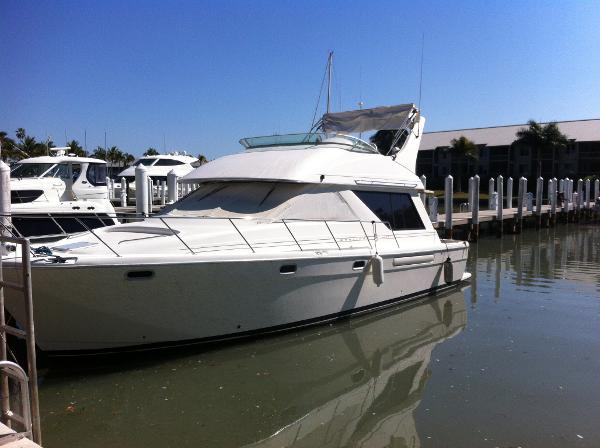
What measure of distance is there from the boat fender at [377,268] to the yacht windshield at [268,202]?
2.89ft

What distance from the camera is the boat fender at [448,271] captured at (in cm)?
1092

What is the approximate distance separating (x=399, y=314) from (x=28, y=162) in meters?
12.0

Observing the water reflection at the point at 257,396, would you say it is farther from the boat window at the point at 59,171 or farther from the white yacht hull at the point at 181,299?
the boat window at the point at 59,171

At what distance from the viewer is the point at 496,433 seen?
5.18 metres

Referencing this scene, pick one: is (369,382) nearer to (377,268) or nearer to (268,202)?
(377,268)

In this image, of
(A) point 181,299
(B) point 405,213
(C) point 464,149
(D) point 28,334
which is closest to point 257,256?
(A) point 181,299

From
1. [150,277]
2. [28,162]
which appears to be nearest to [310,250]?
[150,277]

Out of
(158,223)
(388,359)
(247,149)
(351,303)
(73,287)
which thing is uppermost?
(247,149)

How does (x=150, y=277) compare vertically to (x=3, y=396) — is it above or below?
above

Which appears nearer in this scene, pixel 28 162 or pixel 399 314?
pixel 399 314

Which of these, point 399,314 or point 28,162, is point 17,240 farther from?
point 28,162

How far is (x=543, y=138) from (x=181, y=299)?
50.2m

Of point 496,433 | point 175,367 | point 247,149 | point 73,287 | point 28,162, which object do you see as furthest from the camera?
point 28,162

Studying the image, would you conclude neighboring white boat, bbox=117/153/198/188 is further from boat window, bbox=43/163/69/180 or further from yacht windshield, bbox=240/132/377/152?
yacht windshield, bbox=240/132/377/152
